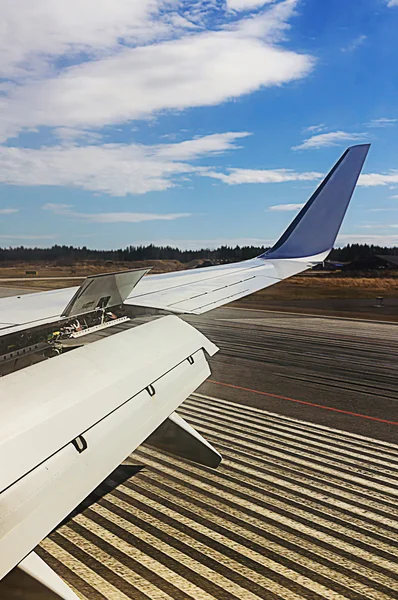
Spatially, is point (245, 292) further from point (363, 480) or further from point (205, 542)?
point (205, 542)

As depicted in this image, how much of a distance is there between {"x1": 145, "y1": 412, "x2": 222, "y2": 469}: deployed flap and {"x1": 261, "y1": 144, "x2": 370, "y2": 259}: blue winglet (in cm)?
503

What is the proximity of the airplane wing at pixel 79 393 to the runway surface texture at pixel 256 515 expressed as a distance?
66cm

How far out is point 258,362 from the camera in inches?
555

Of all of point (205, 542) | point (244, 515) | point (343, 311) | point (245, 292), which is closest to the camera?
point (205, 542)

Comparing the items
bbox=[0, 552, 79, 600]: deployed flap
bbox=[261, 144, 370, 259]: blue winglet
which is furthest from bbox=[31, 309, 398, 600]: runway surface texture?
bbox=[261, 144, 370, 259]: blue winglet

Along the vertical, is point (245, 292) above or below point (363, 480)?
above

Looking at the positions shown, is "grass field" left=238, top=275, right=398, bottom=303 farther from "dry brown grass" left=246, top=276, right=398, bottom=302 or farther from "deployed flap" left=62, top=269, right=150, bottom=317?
"deployed flap" left=62, top=269, right=150, bottom=317

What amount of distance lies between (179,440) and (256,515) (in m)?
1.06

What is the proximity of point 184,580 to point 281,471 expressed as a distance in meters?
2.59

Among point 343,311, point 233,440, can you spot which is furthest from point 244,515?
point 343,311

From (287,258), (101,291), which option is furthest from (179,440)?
(287,258)

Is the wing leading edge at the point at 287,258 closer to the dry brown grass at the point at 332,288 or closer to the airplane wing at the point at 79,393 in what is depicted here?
the airplane wing at the point at 79,393

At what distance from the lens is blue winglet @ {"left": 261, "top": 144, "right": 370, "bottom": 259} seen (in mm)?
9336

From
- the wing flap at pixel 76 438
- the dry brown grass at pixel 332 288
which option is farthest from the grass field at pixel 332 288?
the wing flap at pixel 76 438
